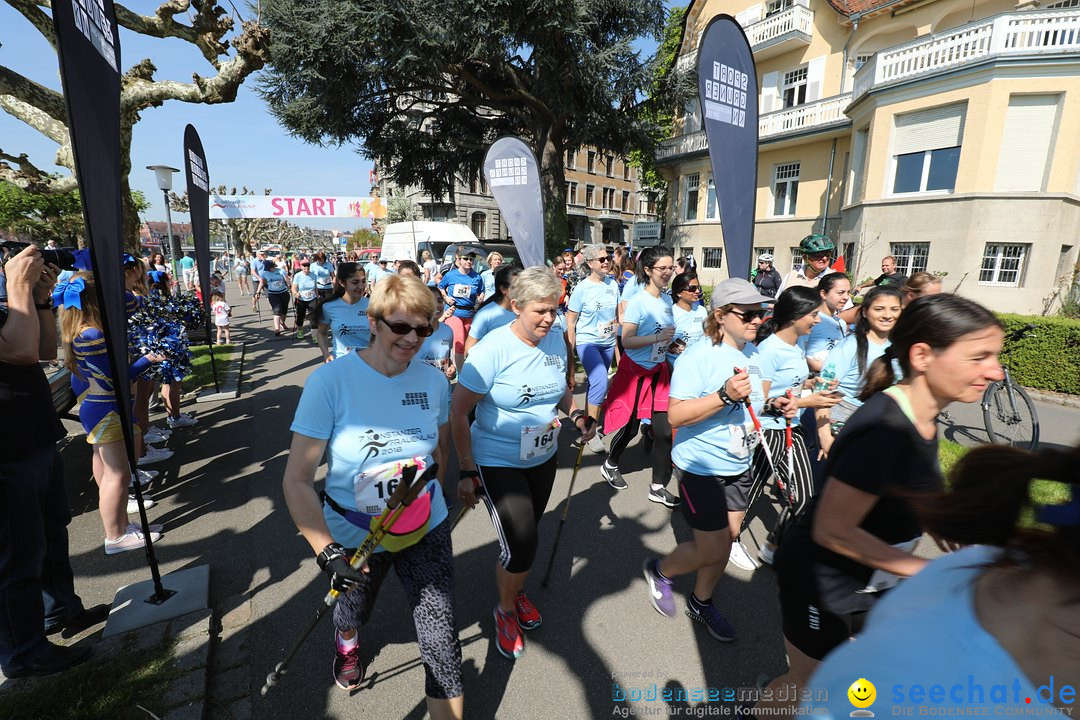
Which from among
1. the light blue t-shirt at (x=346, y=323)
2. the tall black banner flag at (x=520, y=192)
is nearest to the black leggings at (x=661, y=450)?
the light blue t-shirt at (x=346, y=323)

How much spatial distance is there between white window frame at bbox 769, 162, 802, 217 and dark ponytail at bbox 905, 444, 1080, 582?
24174mm

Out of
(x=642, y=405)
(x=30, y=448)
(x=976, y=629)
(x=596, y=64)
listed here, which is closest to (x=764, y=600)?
(x=642, y=405)

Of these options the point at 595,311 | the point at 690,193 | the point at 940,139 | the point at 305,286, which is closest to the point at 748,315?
the point at 595,311

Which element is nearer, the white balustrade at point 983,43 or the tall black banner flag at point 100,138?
the tall black banner flag at point 100,138

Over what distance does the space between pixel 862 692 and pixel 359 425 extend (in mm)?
1757

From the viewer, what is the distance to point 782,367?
11.0 ft

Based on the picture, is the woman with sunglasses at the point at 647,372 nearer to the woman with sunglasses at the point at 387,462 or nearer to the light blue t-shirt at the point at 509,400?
the light blue t-shirt at the point at 509,400

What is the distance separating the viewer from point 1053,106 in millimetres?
13602

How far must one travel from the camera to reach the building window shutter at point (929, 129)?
14.8 meters

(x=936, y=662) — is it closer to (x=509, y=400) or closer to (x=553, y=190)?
(x=509, y=400)

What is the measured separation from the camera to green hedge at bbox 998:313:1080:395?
8.15 metres

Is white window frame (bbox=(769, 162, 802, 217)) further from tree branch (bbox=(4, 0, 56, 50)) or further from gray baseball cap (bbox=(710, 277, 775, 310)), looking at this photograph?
tree branch (bbox=(4, 0, 56, 50))

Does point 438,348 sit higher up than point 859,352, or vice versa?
point 859,352

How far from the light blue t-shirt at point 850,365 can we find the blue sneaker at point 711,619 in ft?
5.82
